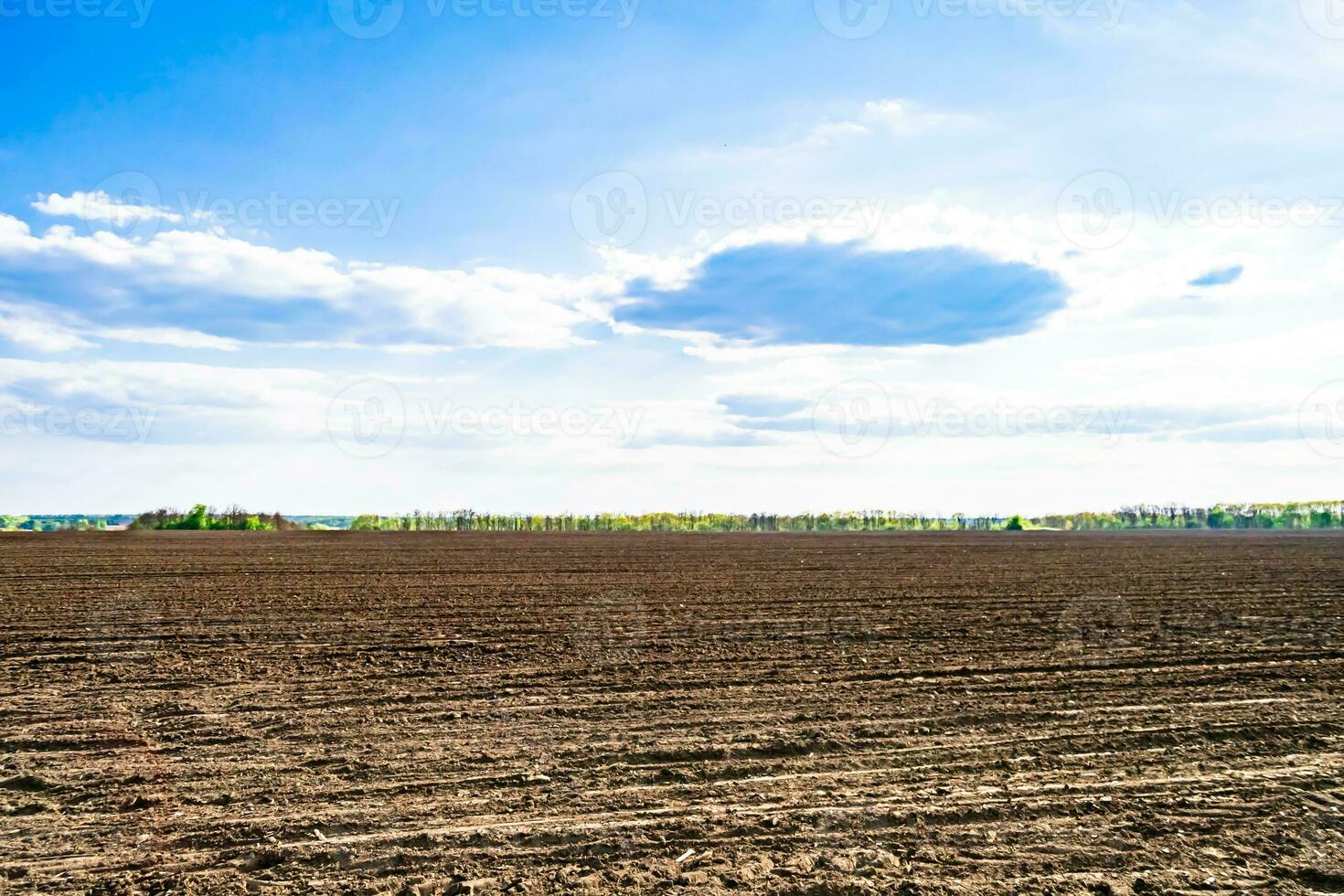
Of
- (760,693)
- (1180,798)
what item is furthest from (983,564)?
(1180,798)

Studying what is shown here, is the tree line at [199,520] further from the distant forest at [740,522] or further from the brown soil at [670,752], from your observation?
the brown soil at [670,752]

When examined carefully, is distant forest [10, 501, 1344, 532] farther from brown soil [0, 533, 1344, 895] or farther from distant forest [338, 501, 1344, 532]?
brown soil [0, 533, 1344, 895]

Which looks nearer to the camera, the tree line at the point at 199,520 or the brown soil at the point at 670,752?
the brown soil at the point at 670,752

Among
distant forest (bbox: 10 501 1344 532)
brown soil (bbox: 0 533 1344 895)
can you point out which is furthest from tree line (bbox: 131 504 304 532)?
brown soil (bbox: 0 533 1344 895)

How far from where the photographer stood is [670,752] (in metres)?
7.18

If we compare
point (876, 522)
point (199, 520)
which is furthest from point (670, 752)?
point (876, 522)

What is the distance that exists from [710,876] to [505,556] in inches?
1114

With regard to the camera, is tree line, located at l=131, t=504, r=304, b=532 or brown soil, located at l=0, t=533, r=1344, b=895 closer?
A: brown soil, located at l=0, t=533, r=1344, b=895

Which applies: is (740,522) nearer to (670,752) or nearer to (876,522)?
(876,522)

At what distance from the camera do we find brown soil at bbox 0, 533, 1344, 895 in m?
5.25

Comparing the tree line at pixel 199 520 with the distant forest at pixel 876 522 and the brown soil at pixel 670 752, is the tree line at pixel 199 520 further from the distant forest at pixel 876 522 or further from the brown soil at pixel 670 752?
the brown soil at pixel 670 752

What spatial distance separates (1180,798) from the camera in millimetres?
6344

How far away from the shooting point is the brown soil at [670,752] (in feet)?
17.2

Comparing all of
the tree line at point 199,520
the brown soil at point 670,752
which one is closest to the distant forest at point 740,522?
the tree line at point 199,520
